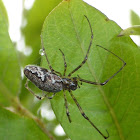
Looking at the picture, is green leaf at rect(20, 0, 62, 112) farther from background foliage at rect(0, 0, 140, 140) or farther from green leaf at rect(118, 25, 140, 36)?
green leaf at rect(118, 25, 140, 36)

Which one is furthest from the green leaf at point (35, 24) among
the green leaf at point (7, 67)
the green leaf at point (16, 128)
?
the green leaf at point (16, 128)

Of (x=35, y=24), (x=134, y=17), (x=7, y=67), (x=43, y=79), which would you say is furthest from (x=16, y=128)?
(x=134, y=17)

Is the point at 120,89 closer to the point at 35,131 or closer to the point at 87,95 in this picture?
the point at 87,95

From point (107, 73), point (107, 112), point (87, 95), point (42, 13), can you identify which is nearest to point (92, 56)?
point (107, 73)

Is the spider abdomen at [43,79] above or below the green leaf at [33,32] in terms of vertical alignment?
below

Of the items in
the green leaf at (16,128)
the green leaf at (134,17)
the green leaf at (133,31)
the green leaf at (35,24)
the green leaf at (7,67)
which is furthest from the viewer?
the green leaf at (134,17)

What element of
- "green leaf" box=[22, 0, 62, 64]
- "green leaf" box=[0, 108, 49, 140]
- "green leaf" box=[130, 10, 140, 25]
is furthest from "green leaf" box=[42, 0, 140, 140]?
"green leaf" box=[130, 10, 140, 25]

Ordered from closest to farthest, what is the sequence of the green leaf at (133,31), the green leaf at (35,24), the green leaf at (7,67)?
1. the green leaf at (133,31)
2. the green leaf at (7,67)
3. the green leaf at (35,24)

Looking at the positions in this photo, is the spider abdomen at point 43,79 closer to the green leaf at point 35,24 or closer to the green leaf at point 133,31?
the green leaf at point 35,24
